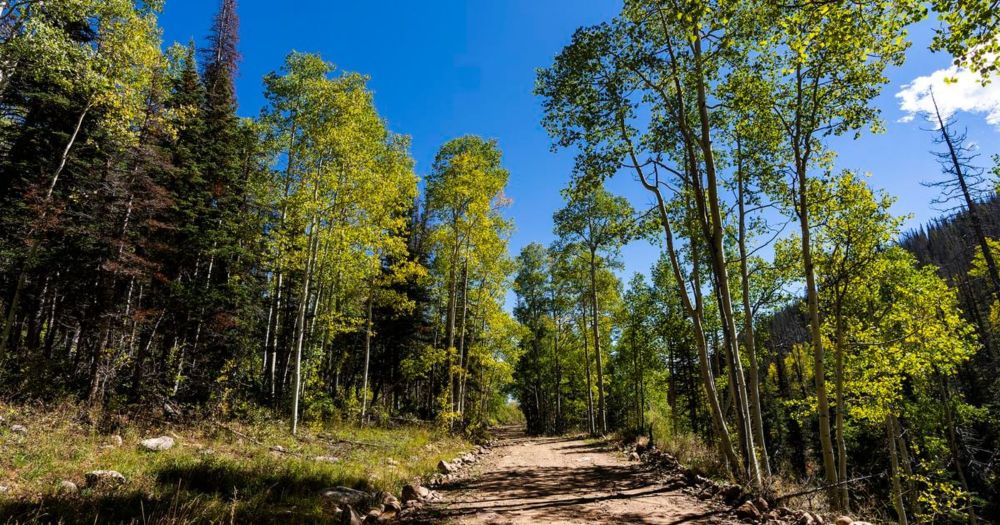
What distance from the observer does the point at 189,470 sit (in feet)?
23.7

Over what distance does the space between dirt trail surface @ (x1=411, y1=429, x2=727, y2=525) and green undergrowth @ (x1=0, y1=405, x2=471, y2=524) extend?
151 centimetres

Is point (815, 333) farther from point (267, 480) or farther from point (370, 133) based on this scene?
point (370, 133)

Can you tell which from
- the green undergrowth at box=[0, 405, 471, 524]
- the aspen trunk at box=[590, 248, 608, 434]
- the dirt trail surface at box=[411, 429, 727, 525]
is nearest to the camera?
the green undergrowth at box=[0, 405, 471, 524]

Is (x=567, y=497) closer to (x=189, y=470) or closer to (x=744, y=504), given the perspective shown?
(x=744, y=504)

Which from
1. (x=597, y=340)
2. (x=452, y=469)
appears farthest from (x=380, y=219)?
(x=597, y=340)

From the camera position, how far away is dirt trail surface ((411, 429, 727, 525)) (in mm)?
6148

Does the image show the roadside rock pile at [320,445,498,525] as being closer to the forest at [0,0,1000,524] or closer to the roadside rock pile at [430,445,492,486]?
the roadside rock pile at [430,445,492,486]

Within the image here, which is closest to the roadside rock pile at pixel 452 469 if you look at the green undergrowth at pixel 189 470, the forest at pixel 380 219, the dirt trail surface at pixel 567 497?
the dirt trail surface at pixel 567 497

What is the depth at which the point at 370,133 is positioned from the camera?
14.9 m

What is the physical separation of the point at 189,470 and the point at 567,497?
675 cm

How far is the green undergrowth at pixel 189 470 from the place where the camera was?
529cm

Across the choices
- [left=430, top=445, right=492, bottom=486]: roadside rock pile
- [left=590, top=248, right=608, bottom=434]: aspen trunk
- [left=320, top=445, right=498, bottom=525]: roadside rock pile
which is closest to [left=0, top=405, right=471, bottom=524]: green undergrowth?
[left=320, top=445, right=498, bottom=525]: roadside rock pile

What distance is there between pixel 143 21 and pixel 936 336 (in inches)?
1152

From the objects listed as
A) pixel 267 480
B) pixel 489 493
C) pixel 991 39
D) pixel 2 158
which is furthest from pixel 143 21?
pixel 991 39
